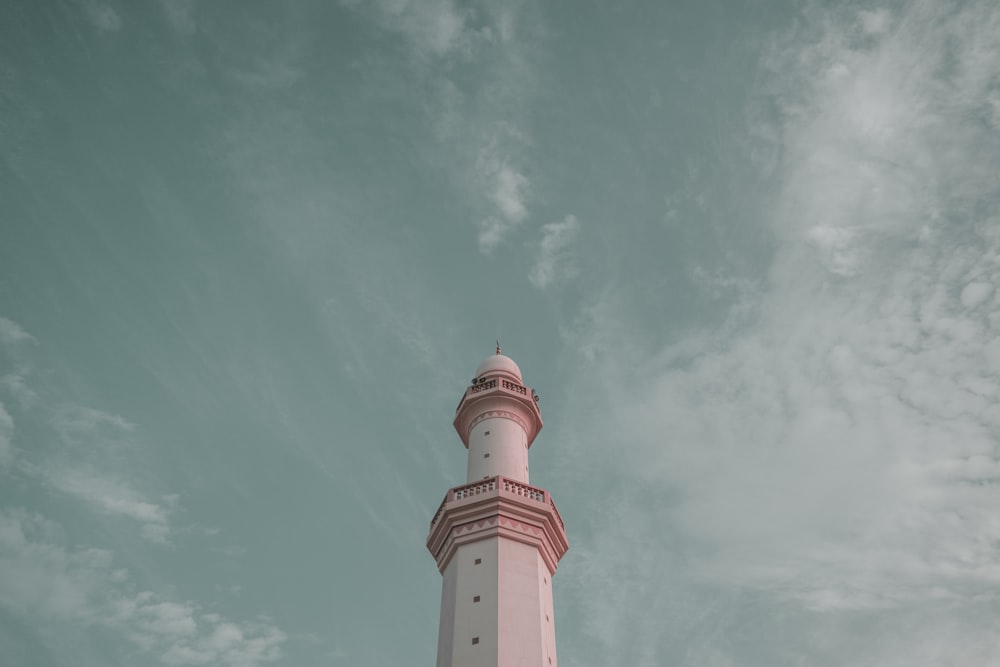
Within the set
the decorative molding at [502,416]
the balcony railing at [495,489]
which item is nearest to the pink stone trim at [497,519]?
the balcony railing at [495,489]

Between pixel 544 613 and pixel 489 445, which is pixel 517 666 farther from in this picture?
pixel 489 445

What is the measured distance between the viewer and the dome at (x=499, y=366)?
Answer: 3853 centimetres

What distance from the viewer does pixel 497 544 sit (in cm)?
2894

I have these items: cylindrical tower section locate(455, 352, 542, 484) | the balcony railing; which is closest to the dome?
cylindrical tower section locate(455, 352, 542, 484)

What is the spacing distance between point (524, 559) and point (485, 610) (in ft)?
8.73

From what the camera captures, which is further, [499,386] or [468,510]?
[499,386]

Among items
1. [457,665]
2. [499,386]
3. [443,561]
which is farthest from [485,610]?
[499,386]

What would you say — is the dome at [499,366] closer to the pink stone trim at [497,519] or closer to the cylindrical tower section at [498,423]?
the cylindrical tower section at [498,423]

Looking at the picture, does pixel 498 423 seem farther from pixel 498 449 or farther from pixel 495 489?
pixel 495 489

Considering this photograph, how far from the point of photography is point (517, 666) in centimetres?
2536

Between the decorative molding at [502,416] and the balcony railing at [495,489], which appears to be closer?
the balcony railing at [495,489]

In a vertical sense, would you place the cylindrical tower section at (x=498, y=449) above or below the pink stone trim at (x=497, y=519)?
above

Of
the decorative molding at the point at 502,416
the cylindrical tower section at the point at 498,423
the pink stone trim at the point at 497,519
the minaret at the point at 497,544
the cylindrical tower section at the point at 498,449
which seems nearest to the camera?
the minaret at the point at 497,544

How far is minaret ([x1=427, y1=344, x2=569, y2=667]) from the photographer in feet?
86.0
